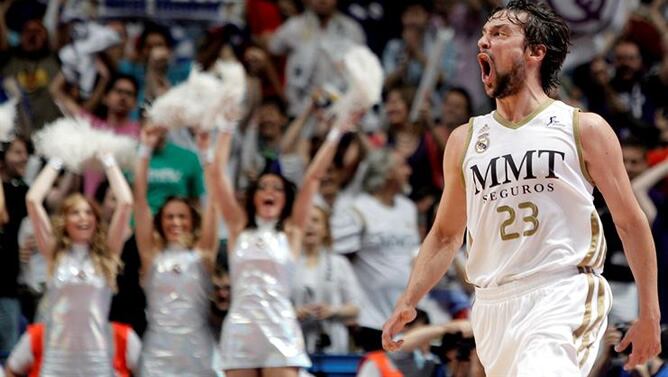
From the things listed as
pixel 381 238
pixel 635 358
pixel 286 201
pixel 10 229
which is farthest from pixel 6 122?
pixel 635 358

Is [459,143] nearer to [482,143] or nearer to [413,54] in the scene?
[482,143]

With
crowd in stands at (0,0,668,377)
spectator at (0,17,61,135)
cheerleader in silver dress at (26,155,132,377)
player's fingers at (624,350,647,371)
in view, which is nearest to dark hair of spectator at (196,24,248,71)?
crowd in stands at (0,0,668,377)

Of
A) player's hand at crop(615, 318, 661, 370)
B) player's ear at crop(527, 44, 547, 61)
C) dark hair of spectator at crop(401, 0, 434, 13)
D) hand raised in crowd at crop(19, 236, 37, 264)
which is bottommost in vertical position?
player's hand at crop(615, 318, 661, 370)

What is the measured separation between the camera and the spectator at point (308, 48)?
11906 mm

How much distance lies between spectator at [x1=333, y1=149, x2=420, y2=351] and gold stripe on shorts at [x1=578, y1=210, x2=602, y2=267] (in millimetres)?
4649

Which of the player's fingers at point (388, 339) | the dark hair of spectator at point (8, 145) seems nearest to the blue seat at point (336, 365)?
the dark hair of spectator at point (8, 145)

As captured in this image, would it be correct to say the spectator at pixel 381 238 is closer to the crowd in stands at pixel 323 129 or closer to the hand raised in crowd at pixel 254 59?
the crowd in stands at pixel 323 129

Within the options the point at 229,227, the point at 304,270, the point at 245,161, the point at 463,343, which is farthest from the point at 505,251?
the point at 245,161

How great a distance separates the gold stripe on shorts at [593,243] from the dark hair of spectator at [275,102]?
6042 mm

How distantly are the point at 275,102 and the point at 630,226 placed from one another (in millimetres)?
6210

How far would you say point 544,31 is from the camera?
5414 millimetres

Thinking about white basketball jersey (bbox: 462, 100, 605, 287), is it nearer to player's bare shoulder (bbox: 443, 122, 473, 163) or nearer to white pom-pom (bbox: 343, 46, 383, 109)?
player's bare shoulder (bbox: 443, 122, 473, 163)

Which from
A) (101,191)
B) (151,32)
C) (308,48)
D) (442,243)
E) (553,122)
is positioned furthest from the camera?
(308,48)

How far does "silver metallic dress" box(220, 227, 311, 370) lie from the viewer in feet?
26.7
